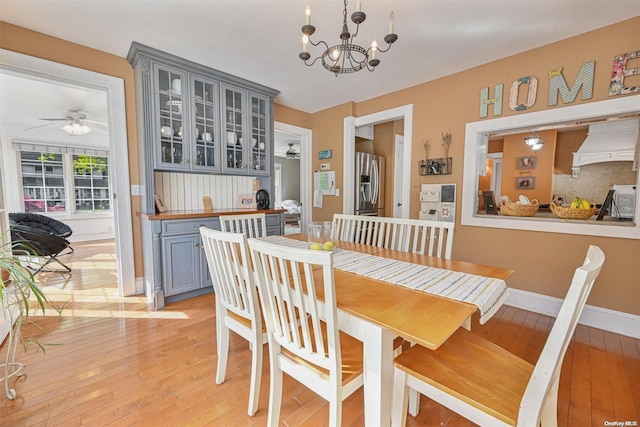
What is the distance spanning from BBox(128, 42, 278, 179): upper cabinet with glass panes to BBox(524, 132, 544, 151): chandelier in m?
4.31

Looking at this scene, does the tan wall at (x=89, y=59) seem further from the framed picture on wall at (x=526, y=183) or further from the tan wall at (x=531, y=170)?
the framed picture on wall at (x=526, y=183)

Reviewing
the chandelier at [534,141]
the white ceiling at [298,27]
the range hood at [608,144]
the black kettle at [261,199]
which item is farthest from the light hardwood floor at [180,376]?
→ the chandelier at [534,141]

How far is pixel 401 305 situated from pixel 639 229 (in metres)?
2.44

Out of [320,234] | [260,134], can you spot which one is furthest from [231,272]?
[260,134]

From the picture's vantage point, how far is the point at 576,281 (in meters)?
0.71

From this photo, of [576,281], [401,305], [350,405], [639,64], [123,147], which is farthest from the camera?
[123,147]

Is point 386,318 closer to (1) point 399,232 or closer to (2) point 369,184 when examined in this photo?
(1) point 399,232

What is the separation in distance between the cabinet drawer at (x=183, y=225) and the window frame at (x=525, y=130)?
283 cm

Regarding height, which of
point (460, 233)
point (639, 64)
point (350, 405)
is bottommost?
point (350, 405)

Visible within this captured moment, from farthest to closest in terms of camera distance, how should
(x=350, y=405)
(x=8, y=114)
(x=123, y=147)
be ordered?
1. (x=8, y=114)
2. (x=123, y=147)
3. (x=350, y=405)

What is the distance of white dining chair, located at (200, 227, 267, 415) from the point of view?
1.23 metres

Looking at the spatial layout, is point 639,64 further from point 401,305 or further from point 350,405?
point 350,405

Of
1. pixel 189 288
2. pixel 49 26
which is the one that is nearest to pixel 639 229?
pixel 189 288

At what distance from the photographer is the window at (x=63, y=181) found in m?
5.34
